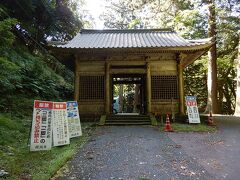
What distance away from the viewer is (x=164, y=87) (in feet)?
46.1

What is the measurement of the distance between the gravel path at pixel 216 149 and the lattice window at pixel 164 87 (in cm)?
372

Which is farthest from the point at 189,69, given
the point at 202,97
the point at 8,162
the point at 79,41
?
the point at 8,162

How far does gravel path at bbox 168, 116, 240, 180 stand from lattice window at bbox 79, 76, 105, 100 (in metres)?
5.49

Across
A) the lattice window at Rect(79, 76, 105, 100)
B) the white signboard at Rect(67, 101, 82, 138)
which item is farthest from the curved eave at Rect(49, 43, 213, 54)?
the white signboard at Rect(67, 101, 82, 138)

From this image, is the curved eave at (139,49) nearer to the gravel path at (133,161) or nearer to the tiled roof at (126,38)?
the tiled roof at (126,38)

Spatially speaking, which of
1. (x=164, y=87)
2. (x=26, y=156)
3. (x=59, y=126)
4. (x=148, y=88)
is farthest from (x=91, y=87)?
(x=26, y=156)

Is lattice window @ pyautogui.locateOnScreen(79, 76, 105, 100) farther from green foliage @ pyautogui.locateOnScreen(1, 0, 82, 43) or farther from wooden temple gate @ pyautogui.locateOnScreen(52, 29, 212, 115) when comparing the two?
green foliage @ pyautogui.locateOnScreen(1, 0, 82, 43)

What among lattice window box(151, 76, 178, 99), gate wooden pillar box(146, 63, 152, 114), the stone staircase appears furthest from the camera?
lattice window box(151, 76, 178, 99)

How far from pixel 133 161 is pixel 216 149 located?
109 inches

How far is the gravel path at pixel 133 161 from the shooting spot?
Answer: 5133 mm

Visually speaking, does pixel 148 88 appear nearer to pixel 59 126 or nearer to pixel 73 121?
pixel 73 121

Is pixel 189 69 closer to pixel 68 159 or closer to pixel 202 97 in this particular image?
pixel 202 97

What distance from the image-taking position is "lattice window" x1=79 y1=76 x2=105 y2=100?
14031 mm

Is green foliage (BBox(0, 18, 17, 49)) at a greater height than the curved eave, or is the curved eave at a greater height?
the curved eave
